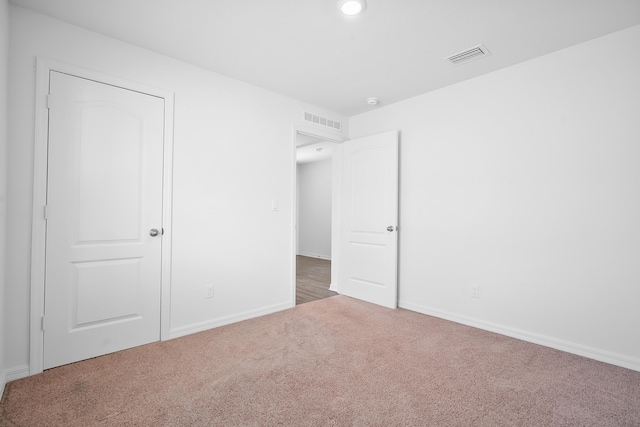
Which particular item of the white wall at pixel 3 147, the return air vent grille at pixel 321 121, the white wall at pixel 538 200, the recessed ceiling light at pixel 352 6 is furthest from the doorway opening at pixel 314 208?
the white wall at pixel 3 147

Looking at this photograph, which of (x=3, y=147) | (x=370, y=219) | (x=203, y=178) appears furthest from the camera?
(x=370, y=219)

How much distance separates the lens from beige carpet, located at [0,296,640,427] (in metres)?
1.72

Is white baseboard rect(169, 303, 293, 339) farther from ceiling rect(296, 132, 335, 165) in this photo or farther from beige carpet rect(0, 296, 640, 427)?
ceiling rect(296, 132, 335, 165)

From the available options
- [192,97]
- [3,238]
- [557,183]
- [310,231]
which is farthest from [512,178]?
[310,231]

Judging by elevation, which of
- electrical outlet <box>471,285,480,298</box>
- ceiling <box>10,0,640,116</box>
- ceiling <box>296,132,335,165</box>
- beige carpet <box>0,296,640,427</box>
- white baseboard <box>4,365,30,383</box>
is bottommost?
beige carpet <box>0,296,640,427</box>

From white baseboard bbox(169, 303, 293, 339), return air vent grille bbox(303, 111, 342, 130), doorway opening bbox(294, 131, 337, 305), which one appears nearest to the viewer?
white baseboard bbox(169, 303, 293, 339)

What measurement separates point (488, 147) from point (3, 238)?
393 centimetres

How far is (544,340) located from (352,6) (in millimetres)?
3079

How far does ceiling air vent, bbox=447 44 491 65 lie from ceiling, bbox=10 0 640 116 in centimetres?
6

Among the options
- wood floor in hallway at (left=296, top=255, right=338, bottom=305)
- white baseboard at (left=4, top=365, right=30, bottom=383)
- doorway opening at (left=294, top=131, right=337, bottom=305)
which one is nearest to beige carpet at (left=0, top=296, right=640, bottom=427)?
white baseboard at (left=4, top=365, right=30, bottom=383)

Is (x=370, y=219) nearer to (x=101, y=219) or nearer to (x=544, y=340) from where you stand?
(x=544, y=340)

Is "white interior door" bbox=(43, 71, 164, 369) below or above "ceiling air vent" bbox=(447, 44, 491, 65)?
below

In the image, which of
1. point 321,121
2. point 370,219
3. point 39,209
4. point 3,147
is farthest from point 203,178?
point 370,219

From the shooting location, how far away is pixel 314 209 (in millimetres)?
8359
